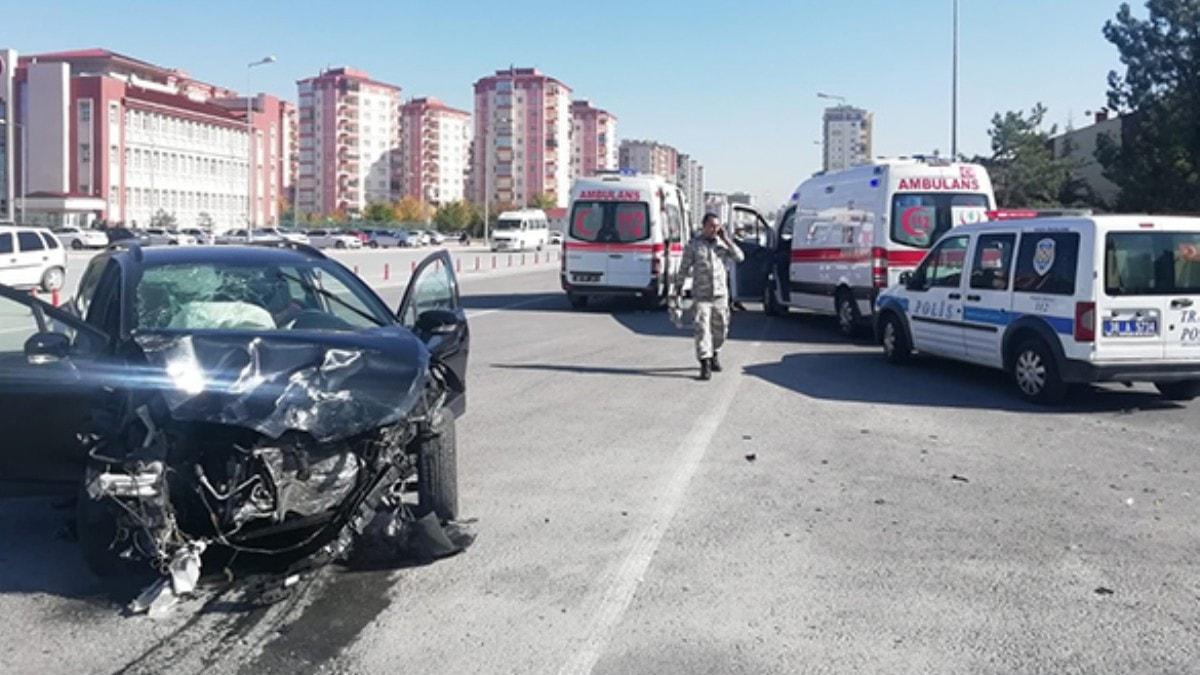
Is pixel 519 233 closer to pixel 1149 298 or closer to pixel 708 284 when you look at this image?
pixel 708 284

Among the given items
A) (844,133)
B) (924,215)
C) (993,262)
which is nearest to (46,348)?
(993,262)

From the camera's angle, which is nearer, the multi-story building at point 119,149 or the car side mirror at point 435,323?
the car side mirror at point 435,323

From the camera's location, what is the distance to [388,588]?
549cm

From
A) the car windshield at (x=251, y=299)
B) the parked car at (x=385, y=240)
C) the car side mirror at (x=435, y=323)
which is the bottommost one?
the car side mirror at (x=435, y=323)

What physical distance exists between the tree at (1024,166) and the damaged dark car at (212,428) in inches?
1615

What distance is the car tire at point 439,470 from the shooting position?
613 cm

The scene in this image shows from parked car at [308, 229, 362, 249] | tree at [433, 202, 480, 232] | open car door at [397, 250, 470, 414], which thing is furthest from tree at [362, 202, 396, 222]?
open car door at [397, 250, 470, 414]

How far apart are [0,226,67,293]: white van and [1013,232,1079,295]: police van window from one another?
24489mm

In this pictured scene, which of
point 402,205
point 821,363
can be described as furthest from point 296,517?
point 402,205

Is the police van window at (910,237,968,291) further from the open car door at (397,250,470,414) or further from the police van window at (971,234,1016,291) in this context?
the open car door at (397,250,470,414)

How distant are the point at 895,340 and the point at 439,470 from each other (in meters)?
9.23


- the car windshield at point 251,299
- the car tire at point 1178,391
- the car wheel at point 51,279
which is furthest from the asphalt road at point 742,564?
the car wheel at point 51,279

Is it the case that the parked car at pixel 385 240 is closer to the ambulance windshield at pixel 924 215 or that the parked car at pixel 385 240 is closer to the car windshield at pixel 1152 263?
the ambulance windshield at pixel 924 215

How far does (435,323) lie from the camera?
689 cm
